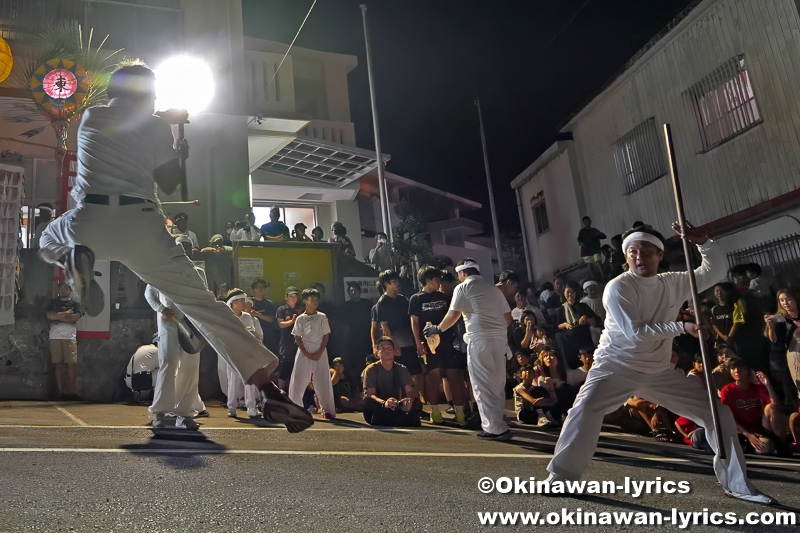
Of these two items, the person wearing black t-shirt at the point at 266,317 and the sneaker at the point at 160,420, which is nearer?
the sneaker at the point at 160,420

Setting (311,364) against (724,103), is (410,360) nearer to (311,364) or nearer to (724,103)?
(311,364)

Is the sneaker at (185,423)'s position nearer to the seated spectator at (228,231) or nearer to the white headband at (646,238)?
the white headband at (646,238)

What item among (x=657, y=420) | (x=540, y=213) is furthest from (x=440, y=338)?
(x=540, y=213)

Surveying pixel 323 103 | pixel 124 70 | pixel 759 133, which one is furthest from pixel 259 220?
pixel 124 70

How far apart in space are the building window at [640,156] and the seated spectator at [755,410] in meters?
7.68

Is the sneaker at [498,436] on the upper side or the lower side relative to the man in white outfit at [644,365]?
lower

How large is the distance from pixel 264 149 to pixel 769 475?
15.4 m

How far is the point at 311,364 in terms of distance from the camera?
320 inches

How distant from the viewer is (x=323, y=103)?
20016 mm

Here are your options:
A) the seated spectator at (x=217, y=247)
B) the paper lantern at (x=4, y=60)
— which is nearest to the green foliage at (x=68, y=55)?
the paper lantern at (x=4, y=60)

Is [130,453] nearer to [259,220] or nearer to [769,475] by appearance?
[769,475]

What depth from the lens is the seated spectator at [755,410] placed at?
19.3 feet

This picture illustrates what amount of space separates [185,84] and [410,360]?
34.2ft

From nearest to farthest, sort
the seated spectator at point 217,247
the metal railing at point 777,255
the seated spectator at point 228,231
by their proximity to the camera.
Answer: the metal railing at point 777,255 < the seated spectator at point 217,247 < the seated spectator at point 228,231
